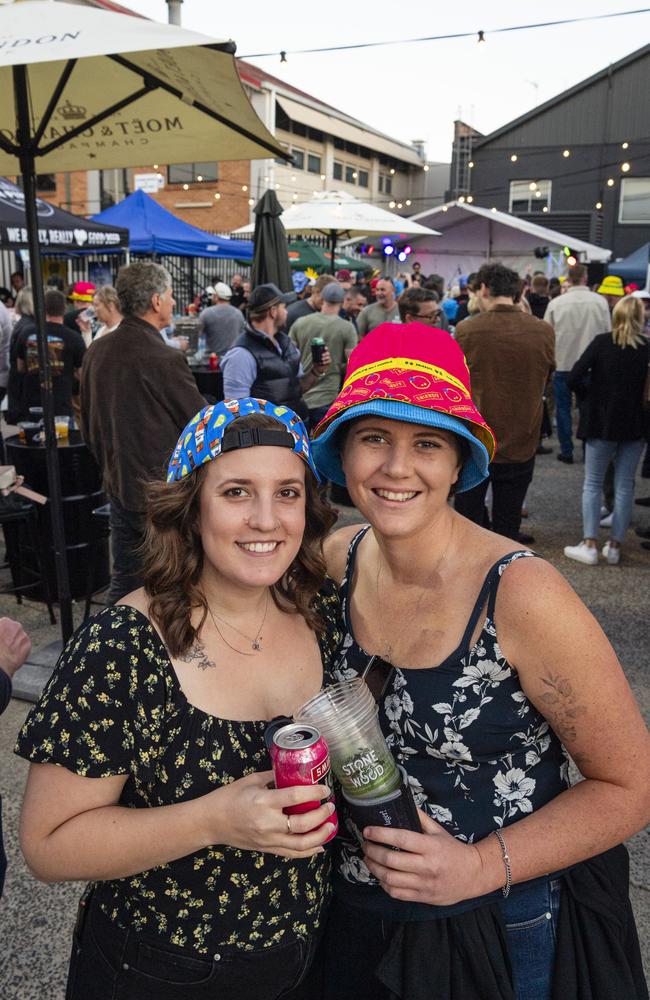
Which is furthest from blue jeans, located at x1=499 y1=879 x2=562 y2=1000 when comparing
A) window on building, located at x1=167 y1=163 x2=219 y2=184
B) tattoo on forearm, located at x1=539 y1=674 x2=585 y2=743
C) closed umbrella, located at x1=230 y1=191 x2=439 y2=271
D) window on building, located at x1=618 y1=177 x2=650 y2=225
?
window on building, located at x1=167 y1=163 x2=219 y2=184

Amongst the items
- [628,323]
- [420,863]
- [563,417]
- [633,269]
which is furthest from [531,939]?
[633,269]

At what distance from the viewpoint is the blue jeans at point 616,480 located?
6.25 m

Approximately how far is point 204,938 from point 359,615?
26.2 inches

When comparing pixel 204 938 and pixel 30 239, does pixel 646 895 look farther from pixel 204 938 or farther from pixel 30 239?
pixel 30 239

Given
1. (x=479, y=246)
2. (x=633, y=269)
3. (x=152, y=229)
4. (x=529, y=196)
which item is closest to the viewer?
(x=152, y=229)

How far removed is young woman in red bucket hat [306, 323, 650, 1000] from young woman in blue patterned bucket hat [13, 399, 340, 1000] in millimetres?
142

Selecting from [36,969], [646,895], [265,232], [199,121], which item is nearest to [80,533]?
[199,121]

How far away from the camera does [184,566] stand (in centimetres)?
156

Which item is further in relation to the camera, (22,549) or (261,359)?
(261,359)

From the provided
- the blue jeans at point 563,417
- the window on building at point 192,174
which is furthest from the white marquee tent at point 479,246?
the window on building at point 192,174

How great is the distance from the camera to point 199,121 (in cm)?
431

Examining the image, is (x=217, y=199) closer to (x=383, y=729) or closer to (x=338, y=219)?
(x=338, y=219)

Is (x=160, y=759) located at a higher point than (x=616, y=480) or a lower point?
higher

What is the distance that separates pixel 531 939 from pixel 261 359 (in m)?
5.20
